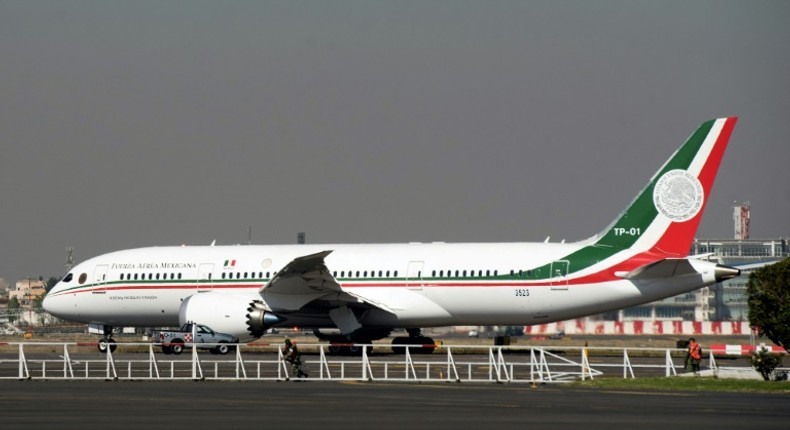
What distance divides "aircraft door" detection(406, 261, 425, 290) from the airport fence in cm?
259

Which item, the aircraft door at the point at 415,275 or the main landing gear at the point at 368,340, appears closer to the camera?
the aircraft door at the point at 415,275

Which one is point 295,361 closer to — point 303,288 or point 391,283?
point 303,288

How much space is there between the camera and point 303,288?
47.8 m

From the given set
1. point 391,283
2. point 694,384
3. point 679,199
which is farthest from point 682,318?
point 694,384

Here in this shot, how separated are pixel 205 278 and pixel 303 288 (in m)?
5.25

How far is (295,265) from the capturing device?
46125mm

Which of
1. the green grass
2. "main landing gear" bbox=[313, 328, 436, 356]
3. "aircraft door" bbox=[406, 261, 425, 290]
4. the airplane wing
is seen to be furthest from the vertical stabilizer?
the green grass

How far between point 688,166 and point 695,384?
15.4 meters

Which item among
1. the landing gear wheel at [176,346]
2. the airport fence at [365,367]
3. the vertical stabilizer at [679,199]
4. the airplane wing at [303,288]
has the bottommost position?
the airport fence at [365,367]

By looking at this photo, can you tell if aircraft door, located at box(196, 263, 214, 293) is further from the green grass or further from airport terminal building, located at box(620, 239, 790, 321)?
airport terminal building, located at box(620, 239, 790, 321)

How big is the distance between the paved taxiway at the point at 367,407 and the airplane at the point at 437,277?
544 inches

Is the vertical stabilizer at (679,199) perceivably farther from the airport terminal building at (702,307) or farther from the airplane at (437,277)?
the airport terminal building at (702,307)

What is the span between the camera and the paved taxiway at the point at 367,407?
22.0 metres

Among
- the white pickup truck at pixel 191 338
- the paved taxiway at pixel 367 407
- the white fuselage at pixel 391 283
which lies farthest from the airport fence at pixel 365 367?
the paved taxiway at pixel 367 407
